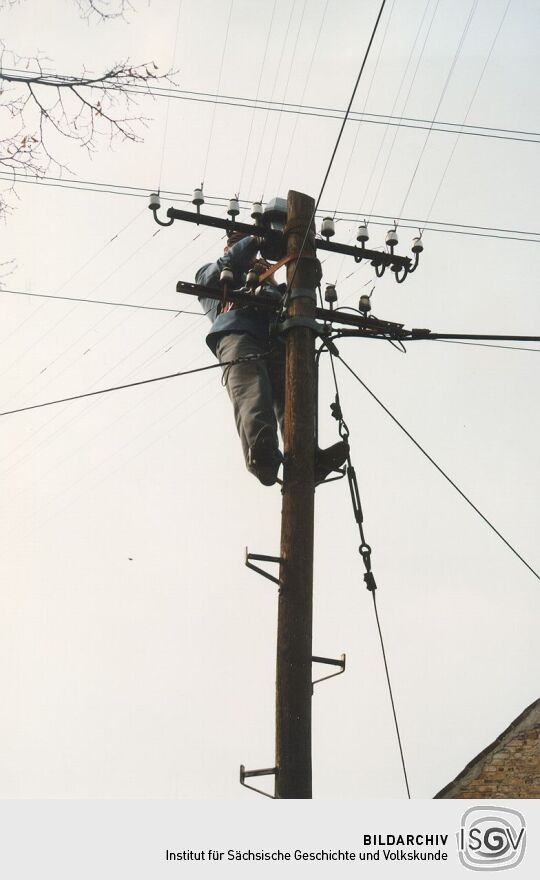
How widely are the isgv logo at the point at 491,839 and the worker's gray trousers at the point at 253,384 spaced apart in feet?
8.65

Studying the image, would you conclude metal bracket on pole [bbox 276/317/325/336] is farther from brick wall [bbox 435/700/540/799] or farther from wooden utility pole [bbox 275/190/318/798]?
brick wall [bbox 435/700/540/799]

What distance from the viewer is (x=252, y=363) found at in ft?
21.1

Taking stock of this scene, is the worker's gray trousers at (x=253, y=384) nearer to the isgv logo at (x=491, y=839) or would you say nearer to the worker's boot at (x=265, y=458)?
the worker's boot at (x=265, y=458)

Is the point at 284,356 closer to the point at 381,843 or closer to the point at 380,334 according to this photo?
the point at 380,334

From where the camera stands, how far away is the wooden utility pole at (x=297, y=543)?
16.2ft

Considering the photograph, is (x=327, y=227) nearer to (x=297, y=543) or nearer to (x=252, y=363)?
(x=252, y=363)

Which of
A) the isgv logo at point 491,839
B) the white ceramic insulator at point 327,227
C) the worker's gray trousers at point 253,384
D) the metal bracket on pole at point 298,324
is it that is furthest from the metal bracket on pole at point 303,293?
the isgv logo at point 491,839

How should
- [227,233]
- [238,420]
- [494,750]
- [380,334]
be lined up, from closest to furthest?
[238,420] → [380,334] → [227,233] → [494,750]

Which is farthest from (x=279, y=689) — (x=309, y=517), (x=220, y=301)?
(x=220, y=301)

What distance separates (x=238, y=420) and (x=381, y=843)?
2770mm

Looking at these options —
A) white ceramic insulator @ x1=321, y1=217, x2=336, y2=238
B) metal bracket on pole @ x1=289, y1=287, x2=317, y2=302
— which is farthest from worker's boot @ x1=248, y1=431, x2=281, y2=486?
white ceramic insulator @ x1=321, y1=217, x2=336, y2=238

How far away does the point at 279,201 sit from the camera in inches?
283

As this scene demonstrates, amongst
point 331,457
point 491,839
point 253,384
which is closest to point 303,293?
point 253,384

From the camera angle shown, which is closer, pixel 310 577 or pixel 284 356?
pixel 310 577
